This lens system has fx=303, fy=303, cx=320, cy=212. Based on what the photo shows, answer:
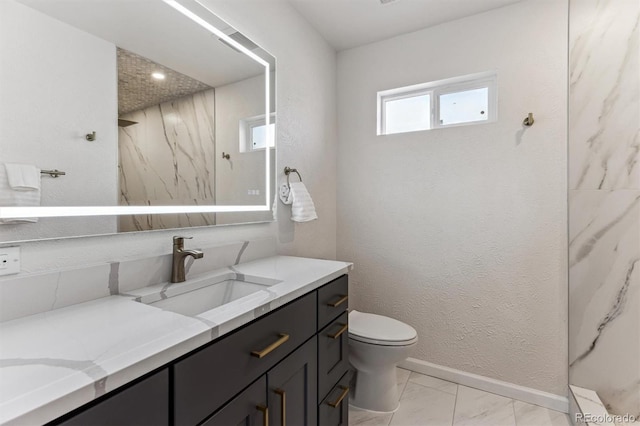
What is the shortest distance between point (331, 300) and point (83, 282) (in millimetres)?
882

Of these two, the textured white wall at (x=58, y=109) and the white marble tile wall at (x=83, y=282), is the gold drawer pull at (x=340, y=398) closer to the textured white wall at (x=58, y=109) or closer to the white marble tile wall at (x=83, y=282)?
the white marble tile wall at (x=83, y=282)

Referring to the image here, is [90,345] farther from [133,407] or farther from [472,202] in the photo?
[472,202]

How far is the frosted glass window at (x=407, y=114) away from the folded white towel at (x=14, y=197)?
2097 millimetres

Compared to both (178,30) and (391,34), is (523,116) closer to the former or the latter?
(391,34)

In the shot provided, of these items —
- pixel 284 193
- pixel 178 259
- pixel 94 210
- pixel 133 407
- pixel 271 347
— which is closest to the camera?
pixel 133 407

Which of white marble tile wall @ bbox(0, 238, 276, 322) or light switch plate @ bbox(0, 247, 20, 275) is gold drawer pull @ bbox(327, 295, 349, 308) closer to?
white marble tile wall @ bbox(0, 238, 276, 322)

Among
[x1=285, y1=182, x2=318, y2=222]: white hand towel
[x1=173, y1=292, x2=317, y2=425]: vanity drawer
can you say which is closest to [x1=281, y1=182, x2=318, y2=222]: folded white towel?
[x1=285, y1=182, x2=318, y2=222]: white hand towel

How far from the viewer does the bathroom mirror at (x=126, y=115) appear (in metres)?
0.86

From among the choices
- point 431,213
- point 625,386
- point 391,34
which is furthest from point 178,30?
point 625,386

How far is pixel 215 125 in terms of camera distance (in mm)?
1458

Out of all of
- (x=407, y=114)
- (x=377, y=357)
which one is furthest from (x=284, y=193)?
(x=407, y=114)

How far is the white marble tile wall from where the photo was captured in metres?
0.79

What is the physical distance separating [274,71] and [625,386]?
8.40ft

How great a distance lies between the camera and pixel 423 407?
5.89ft
